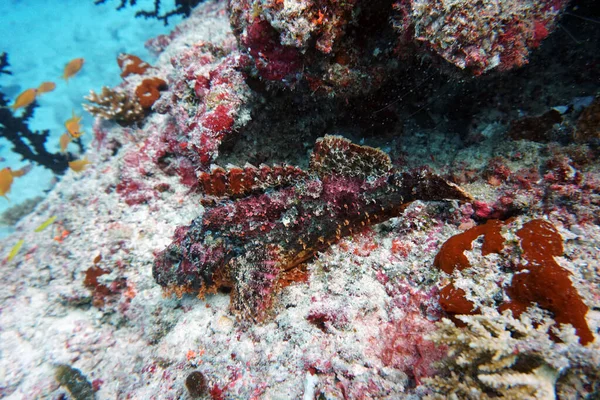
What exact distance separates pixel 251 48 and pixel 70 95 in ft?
138

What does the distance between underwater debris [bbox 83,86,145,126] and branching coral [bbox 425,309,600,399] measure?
25.2ft

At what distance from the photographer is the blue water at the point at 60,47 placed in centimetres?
3284

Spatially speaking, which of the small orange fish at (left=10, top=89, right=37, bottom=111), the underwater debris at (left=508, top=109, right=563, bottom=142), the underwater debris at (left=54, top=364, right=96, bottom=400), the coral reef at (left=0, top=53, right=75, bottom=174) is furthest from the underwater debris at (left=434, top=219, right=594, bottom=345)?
the coral reef at (left=0, top=53, right=75, bottom=174)

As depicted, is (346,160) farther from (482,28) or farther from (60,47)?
(60,47)

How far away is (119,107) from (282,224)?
5765 mm

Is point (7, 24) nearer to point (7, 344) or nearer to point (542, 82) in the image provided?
point (7, 344)

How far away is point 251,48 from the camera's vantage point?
12.2ft

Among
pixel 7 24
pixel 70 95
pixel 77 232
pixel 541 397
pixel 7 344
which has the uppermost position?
pixel 7 24

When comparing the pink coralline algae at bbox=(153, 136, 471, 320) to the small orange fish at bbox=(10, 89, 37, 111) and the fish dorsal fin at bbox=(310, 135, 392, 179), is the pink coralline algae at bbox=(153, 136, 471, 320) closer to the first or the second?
the fish dorsal fin at bbox=(310, 135, 392, 179)

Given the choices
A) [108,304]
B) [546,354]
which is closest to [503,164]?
[546,354]

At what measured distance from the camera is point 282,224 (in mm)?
3957

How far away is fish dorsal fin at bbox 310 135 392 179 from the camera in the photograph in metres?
3.55

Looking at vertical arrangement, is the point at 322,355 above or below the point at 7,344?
above

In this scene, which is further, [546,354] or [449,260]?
[449,260]
